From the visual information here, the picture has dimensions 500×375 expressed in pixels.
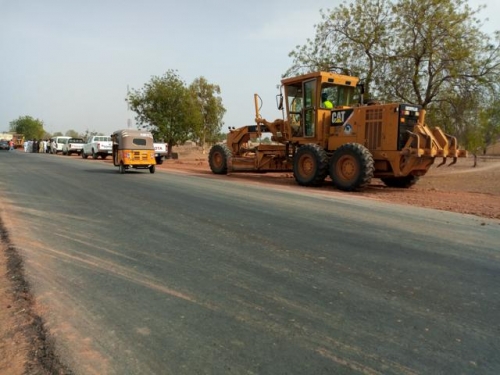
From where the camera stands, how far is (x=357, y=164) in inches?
506

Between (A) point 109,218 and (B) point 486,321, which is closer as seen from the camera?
(B) point 486,321

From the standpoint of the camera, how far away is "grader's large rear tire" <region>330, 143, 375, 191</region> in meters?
12.7

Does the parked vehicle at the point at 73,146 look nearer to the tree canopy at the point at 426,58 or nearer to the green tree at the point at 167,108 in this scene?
the green tree at the point at 167,108

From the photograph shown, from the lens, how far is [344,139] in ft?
46.9

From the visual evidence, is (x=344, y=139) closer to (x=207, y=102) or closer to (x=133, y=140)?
(x=133, y=140)

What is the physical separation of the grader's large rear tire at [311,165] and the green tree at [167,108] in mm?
22193

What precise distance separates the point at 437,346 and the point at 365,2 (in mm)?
20989

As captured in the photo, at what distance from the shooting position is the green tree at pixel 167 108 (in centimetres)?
3525

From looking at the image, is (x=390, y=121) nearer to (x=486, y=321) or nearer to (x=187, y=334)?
(x=486, y=321)

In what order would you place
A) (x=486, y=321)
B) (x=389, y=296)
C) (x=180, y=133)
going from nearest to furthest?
(x=486, y=321), (x=389, y=296), (x=180, y=133)

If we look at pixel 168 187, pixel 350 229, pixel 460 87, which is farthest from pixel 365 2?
pixel 350 229

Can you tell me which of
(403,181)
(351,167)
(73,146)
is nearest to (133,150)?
(351,167)

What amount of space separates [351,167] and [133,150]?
9394mm

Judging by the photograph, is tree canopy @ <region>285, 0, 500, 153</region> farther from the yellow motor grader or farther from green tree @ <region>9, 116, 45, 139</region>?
green tree @ <region>9, 116, 45, 139</region>
